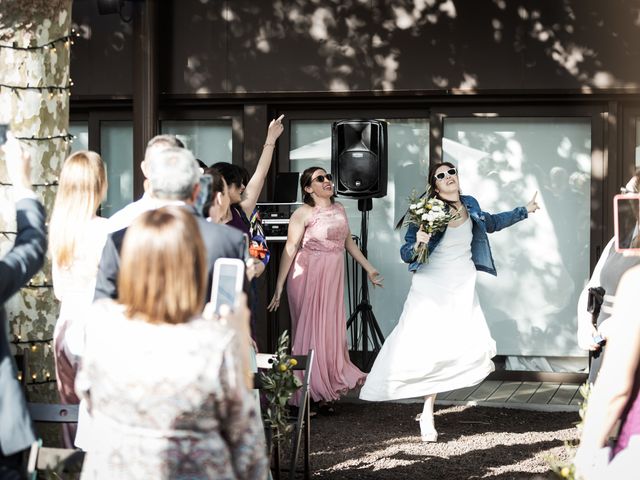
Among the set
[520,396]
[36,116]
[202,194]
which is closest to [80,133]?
[520,396]

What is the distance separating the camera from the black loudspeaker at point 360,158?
9.35 m

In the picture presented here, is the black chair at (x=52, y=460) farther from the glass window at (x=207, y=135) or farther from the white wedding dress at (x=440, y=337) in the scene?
the glass window at (x=207, y=135)

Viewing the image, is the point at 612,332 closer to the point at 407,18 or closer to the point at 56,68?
the point at 56,68

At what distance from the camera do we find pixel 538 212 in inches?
394

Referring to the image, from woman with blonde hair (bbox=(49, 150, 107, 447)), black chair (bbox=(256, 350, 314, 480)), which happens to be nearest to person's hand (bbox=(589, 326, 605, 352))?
black chair (bbox=(256, 350, 314, 480))

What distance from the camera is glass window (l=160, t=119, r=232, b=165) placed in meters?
10.3

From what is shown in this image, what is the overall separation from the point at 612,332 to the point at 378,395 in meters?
4.69

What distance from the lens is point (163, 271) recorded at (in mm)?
2932

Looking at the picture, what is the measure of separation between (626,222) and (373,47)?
6.17m

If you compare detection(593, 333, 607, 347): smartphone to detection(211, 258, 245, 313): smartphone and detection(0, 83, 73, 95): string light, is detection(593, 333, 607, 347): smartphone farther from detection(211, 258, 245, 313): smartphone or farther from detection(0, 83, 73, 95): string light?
detection(0, 83, 73, 95): string light

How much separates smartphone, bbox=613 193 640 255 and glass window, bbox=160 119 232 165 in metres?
6.65

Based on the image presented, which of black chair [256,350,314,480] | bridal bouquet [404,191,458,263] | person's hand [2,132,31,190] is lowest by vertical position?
black chair [256,350,314,480]

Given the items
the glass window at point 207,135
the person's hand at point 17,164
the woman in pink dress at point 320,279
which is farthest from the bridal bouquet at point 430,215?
the person's hand at point 17,164

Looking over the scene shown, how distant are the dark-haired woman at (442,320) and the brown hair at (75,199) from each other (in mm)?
3229
